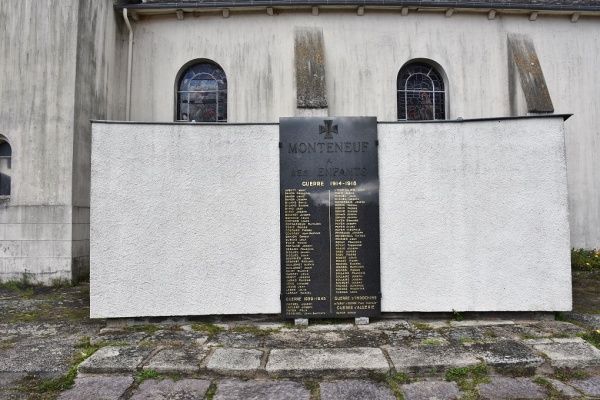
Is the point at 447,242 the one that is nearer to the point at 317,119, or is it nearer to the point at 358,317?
the point at 358,317

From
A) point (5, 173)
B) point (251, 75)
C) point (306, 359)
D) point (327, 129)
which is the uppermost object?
point (251, 75)

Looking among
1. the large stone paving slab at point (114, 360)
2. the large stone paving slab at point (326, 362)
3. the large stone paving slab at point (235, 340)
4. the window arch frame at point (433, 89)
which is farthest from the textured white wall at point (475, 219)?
the window arch frame at point (433, 89)

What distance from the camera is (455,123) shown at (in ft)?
16.1

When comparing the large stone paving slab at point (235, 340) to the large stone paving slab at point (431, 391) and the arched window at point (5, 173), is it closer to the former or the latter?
the large stone paving slab at point (431, 391)

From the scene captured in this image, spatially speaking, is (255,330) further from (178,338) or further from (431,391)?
(431,391)

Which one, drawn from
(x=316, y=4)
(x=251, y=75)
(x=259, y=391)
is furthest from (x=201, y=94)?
(x=259, y=391)

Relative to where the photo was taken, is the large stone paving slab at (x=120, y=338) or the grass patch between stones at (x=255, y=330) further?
the grass patch between stones at (x=255, y=330)

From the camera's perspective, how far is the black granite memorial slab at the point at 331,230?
189 inches

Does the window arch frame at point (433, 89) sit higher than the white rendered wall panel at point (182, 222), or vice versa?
the window arch frame at point (433, 89)

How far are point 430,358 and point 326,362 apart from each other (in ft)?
3.31

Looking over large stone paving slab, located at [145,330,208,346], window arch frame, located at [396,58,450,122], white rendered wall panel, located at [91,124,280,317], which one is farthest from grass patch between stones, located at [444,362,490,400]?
window arch frame, located at [396,58,450,122]

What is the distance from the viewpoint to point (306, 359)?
150 inches

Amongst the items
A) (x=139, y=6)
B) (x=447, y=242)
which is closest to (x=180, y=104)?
(x=139, y=6)

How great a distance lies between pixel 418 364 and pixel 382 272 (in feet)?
4.52
